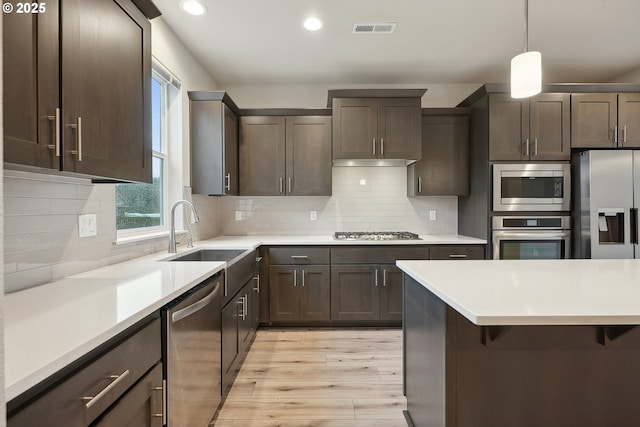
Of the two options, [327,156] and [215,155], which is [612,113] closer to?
[327,156]

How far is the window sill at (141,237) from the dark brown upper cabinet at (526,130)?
119 inches

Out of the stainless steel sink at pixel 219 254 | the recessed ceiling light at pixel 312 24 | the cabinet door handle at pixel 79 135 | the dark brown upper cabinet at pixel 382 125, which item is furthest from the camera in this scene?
the dark brown upper cabinet at pixel 382 125

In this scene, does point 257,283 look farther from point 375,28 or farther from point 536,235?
point 536,235

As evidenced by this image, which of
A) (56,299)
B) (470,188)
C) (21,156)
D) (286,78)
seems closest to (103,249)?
(56,299)

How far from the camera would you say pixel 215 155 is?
3.27 metres

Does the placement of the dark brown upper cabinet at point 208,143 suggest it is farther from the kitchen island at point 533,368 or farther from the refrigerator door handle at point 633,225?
the refrigerator door handle at point 633,225

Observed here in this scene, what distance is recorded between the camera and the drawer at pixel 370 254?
3391 mm

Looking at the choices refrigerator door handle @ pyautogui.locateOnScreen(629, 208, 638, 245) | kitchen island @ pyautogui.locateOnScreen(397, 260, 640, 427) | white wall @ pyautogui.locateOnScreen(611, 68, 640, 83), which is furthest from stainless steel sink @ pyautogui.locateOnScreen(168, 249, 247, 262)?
white wall @ pyautogui.locateOnScreen(611, 68, 640, 83)

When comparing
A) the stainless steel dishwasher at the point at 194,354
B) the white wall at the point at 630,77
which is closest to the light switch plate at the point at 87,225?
the stainless steel dishwasher at the point at 194,354

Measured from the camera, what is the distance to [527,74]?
66.6 inches

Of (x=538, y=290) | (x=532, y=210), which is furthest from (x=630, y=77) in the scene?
(x=538, y=290)

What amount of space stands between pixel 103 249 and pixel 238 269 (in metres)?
0.85

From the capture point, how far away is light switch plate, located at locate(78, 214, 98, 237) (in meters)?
1.76

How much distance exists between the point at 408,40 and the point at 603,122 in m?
2.08
